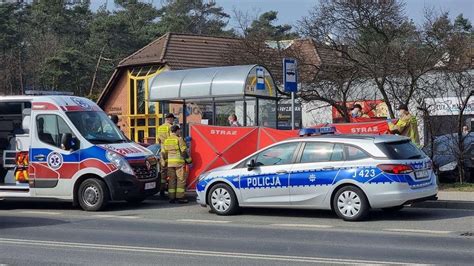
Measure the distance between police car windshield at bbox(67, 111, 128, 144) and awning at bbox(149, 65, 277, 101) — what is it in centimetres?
423

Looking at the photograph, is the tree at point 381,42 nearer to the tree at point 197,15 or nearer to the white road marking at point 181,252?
the white road marking at point 181,252

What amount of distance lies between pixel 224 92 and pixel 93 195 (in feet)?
18.6

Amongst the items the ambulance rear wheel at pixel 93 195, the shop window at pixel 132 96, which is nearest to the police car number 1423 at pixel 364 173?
the ambulance rear wheel at pixel 93 195

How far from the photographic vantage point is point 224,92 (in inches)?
754

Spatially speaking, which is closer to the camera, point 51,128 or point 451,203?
point 451,203

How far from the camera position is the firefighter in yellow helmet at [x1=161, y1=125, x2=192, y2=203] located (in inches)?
628

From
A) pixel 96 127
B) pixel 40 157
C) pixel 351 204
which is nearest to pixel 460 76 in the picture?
pixel 351 204

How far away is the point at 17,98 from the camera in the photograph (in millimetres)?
15695

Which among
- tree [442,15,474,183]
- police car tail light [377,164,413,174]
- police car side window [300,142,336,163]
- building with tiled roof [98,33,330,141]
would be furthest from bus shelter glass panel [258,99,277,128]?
building with tiled roof [98,33,330,141]

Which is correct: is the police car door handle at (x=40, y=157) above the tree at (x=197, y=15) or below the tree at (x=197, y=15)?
below

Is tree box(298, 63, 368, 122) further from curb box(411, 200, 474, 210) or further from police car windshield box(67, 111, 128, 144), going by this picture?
police car windshield box(67, 111, 128, 144)

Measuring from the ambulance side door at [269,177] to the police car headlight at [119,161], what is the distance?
265 centimetres

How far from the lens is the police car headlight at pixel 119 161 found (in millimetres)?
14570

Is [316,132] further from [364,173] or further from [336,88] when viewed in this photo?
[336,88]
